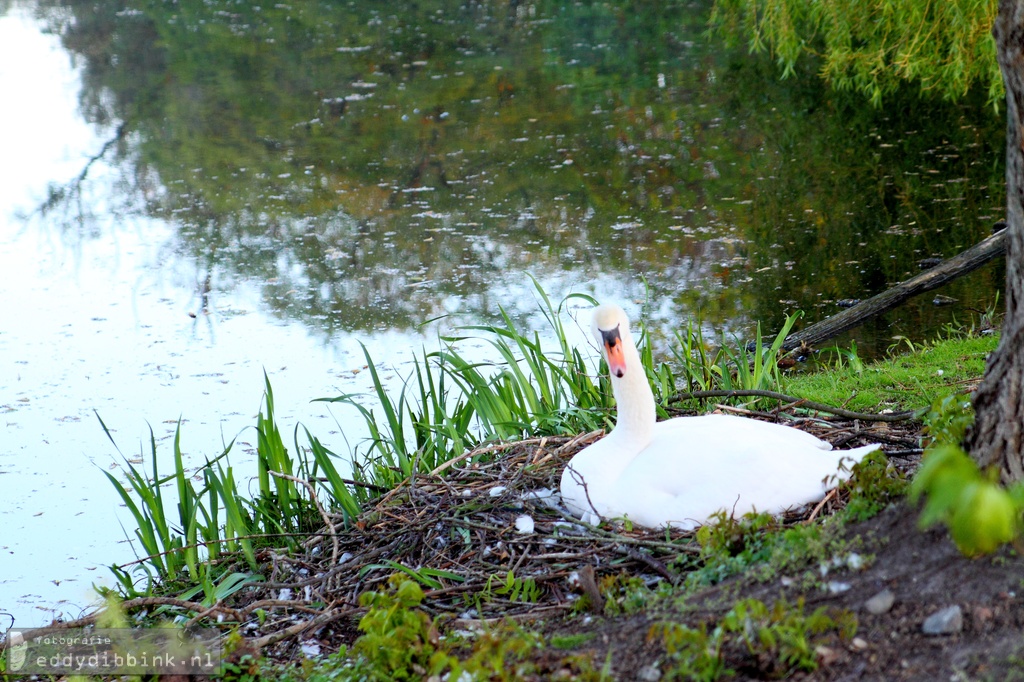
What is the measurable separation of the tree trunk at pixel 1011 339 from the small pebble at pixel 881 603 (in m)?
0.47

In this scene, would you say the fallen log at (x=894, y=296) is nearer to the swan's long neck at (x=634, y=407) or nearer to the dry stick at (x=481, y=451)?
the dry stick at (x=481, y=451)

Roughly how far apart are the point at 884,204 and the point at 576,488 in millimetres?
7378

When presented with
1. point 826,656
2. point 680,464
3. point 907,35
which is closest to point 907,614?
point 826,656

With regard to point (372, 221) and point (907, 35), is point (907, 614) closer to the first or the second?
point (907, 35)

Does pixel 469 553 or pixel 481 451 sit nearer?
pixel 469 553

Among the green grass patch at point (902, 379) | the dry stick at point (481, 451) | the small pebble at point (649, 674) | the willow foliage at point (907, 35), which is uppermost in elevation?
the willow foliage at point (907, 35)

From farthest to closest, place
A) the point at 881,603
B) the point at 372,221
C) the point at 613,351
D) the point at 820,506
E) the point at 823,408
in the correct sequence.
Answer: the point at 372,221 < the point at 823,408 < the point at 613,351 < the point at 820,506 < the point at 881,603

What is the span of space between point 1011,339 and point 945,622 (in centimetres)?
80

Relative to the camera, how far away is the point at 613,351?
375 cm

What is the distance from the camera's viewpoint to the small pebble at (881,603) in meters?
2.39

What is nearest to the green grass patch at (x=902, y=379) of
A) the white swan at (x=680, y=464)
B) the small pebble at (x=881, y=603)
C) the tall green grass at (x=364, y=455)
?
the tall green grass at (x=364, y=455)

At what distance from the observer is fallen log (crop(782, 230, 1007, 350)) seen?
6703 mm

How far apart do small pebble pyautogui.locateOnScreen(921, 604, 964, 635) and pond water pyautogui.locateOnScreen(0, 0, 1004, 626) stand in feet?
12.8

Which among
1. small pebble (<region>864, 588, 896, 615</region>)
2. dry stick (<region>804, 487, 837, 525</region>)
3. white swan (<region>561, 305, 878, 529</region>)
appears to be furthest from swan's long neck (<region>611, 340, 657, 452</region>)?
small pebble (<region>864, 588, 896, 615</region>)
